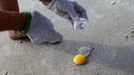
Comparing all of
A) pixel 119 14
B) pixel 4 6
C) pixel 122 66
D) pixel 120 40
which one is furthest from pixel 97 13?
pixel 4 6

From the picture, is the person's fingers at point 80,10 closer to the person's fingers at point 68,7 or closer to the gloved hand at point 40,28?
the person's fingers at point 68,7

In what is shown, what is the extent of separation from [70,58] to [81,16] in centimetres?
32

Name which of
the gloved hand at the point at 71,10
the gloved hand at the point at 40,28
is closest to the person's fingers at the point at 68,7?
the gloved hand at the point at 71,10

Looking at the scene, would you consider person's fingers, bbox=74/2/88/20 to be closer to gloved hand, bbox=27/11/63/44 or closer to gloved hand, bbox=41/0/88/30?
gloved hand, bbox=41/0/88/30

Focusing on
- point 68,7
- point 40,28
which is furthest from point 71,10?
Result: point 40,28

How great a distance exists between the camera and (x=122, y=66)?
200 cm

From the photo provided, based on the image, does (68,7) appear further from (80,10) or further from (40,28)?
(40,28)

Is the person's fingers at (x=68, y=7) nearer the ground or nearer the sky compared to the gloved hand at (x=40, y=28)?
nearer the sky

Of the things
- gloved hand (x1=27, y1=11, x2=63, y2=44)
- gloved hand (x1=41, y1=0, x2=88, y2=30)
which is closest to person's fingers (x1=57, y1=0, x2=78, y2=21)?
gloved hand (x1=41, y1=0, x2=88, y2=30)

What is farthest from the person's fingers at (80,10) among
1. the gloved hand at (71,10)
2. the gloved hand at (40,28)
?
the gloved hand at (40,28)

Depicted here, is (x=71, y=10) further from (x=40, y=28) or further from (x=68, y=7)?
(x=40, y=28)

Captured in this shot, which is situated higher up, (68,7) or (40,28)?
(68,7)

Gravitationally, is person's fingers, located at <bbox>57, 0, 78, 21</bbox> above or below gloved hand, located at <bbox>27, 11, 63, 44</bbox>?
above

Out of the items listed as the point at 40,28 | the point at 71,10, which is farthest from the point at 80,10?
the point at 40,28
